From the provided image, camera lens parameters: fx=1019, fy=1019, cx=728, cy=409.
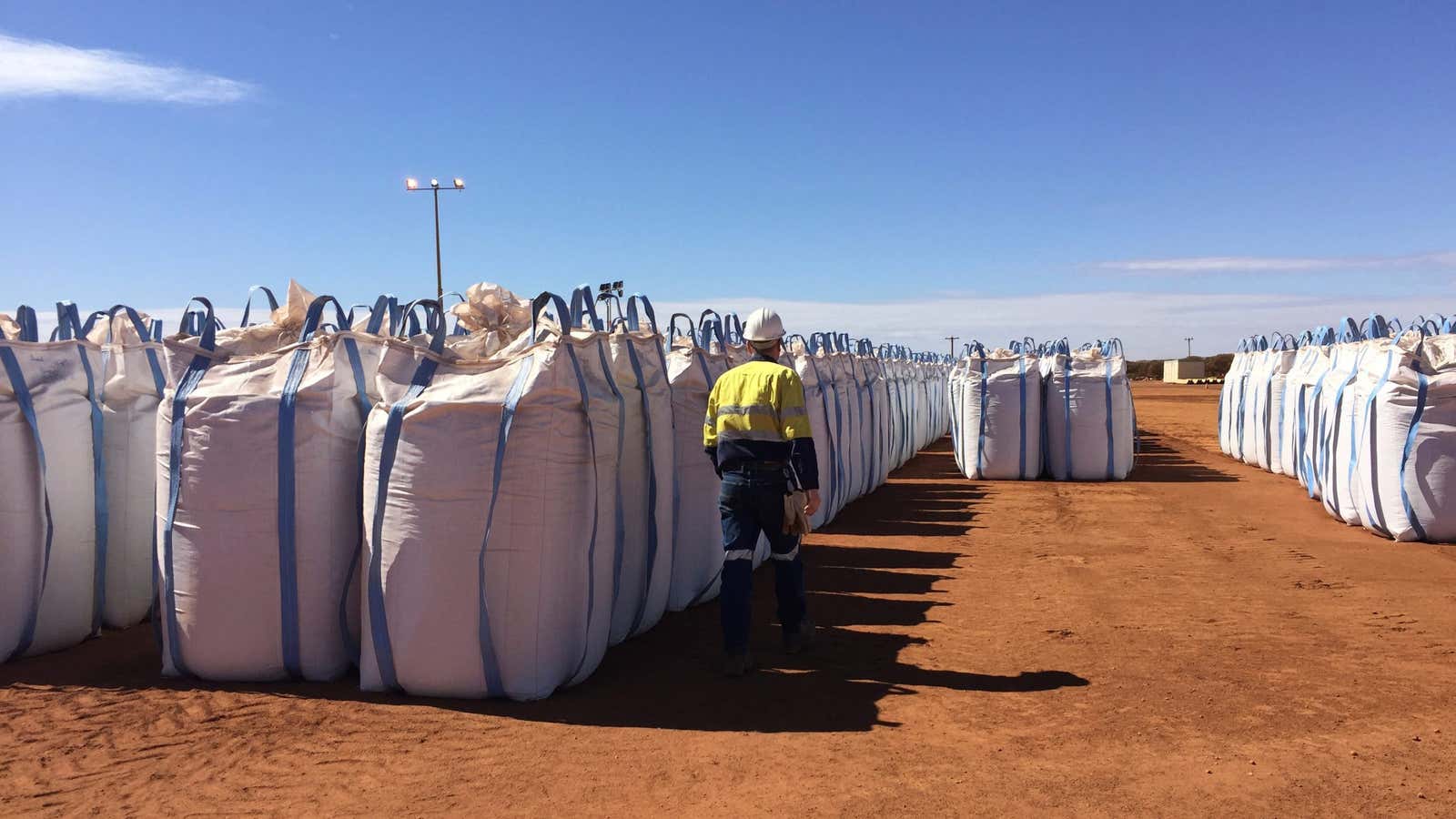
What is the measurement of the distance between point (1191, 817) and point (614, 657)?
2.75 metres

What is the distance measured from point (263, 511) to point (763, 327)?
2.47m

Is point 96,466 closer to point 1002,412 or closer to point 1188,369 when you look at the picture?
point 1002,412

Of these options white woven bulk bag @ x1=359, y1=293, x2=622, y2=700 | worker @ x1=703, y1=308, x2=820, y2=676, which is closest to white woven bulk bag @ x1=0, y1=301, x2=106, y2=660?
white woven bulk bag @ x1=359, y1=293, x2=622, y2=700

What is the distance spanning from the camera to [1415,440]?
7.70m

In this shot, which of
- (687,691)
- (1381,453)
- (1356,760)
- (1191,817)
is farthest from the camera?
(1381,453)

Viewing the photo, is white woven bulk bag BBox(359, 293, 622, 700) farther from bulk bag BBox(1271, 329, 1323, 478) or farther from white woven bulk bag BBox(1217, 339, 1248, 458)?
white woven bulk bag BBox(1217, 339, 1248, 458)

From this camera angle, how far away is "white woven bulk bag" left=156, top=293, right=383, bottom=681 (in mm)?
4320

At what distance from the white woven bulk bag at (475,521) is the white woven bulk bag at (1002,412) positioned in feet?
31.6

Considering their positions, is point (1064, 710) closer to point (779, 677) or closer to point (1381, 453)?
point (779, 677)

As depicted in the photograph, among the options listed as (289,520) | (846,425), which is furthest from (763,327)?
(846,425)

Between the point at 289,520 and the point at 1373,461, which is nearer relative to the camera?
the point at 289,520

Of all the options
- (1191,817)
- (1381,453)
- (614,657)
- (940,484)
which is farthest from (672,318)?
(940,484)

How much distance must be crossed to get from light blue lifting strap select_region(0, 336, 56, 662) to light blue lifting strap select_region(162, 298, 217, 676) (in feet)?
3.47

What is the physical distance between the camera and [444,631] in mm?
4164
